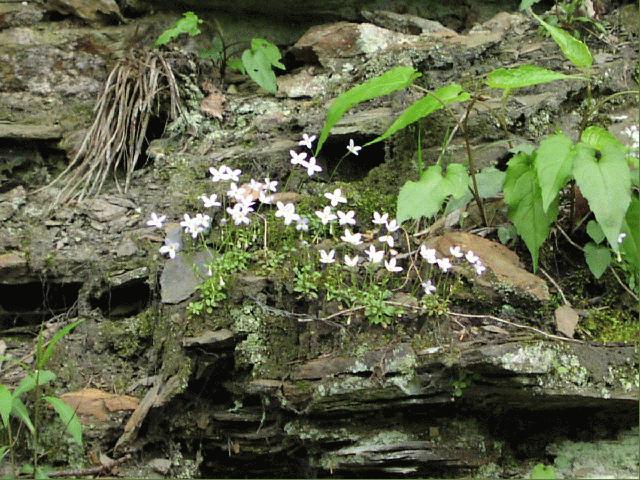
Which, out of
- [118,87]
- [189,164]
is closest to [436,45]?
[189,164]

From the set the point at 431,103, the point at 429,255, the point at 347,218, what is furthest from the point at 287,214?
the point at 431,103

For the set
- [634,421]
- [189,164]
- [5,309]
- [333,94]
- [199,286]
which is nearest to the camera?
[634,421]

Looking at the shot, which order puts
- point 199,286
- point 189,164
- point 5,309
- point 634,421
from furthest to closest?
1. point 189,164
2. point 5,309
3. point 199,286
4. point 634,421

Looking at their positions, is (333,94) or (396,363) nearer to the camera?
(396,363)

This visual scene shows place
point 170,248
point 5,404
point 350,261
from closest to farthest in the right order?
1. point 5,404
2. point 350,261
3. point 170,248

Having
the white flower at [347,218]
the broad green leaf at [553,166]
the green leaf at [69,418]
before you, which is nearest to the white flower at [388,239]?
the white flower at [347,218]

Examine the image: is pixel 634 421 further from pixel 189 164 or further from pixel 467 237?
pixel 189 164

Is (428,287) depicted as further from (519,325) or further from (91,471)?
(91,471)

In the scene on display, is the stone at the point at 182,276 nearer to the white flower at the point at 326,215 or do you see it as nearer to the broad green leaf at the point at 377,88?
the white flower at the point at 326,215
